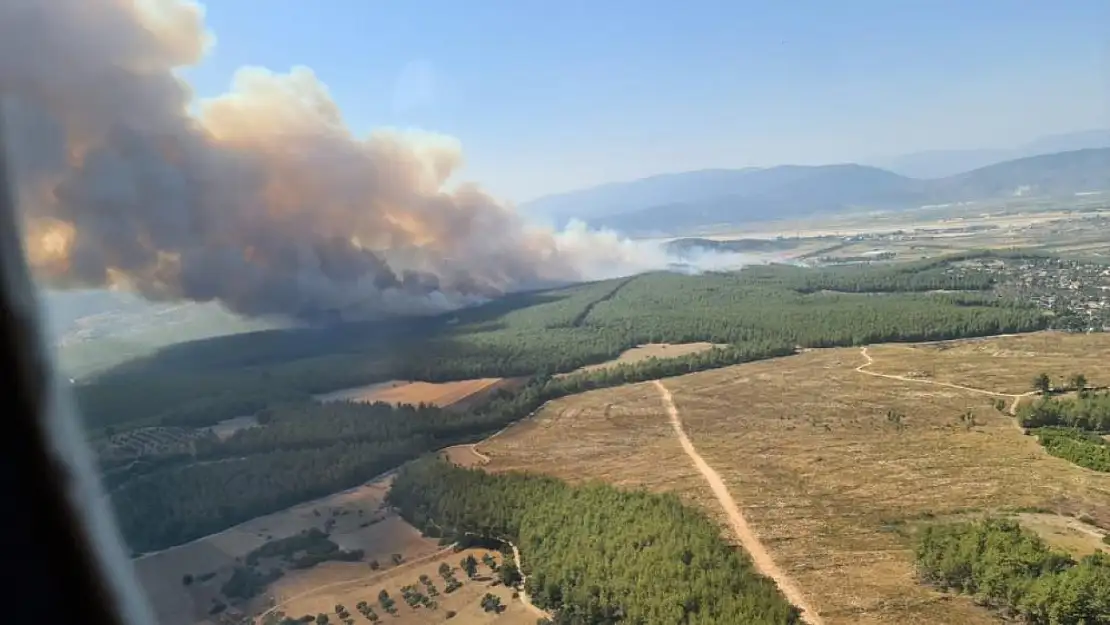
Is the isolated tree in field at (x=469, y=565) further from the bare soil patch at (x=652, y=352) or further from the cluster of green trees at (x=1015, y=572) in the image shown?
the bare soil patch at (x=652, y=352)

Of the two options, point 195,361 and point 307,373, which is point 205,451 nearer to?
point 307,373

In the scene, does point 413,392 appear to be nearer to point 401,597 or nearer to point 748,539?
point 401,597

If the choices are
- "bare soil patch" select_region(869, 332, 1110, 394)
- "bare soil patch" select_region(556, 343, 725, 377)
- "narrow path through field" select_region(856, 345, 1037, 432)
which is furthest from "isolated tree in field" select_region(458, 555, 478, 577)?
"bare soil patch" select_region(869, 332, 1110, 394)

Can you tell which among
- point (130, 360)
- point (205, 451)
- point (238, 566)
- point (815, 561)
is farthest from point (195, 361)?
point (815, 561)

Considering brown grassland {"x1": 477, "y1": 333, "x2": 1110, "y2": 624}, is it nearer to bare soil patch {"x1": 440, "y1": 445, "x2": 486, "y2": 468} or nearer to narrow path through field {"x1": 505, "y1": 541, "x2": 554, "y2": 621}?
bare soil patch {"x1": 440, "y1": 445, "x2": 486, "y2": 468}

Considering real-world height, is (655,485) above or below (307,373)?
below

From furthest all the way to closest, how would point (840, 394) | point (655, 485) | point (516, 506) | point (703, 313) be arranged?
point (703, 313), point (840, 394), point (655, 485), point (516, 506)

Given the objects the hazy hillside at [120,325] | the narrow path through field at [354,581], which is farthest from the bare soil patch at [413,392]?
the narrow path through field at [354,581]
